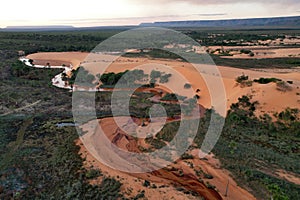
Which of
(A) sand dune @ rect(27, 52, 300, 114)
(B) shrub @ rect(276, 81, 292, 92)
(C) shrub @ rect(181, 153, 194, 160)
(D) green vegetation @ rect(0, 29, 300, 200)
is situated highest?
(B) shrub @ rect(276, 81, 292, 92)

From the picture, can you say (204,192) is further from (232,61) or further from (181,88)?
(232,61)

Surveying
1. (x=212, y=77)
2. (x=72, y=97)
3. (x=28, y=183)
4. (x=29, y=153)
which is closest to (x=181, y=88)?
(x=212, y=77)

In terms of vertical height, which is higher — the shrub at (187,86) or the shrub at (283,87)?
the shrub at (283,87)

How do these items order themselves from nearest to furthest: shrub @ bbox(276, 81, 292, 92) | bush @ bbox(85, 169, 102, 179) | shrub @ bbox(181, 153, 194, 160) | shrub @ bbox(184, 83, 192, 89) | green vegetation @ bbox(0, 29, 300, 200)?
green vegetation @ bbox(0, 29, 300, 200), bush @ bbox(85, 169, 102, 179), shrub @ bbox(181, 153, 194, 160), shrub @ bbox(276, 81, 292, 92), shrub @ bbox(184, 83, 192, 89)

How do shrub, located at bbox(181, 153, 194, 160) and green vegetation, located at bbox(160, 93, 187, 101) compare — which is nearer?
shrub, located at bbox(181, 153, 194, 160)

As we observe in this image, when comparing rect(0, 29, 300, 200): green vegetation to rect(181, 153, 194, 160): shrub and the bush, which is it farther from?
rect(181, 153, 194, 160): shrub

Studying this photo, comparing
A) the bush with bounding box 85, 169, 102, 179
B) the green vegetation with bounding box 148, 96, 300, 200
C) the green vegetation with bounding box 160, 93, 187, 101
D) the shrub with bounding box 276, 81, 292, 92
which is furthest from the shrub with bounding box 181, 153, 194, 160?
the shrub with bounding box 276, 81, 292, 92

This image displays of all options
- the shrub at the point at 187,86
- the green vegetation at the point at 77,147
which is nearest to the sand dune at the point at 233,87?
the shrub at the point at 187,86

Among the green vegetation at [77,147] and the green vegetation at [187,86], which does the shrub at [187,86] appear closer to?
the green vegetation at [187,86]

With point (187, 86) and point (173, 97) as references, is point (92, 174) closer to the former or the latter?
point (173, 97)

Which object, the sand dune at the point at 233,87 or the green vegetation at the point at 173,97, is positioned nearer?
the sand dune at the point at 233,87

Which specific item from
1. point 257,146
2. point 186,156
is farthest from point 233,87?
point 186,156
